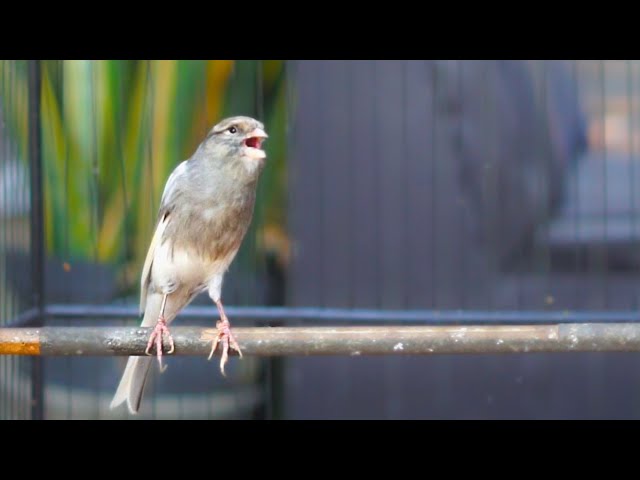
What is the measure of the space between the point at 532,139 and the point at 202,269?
1931mm

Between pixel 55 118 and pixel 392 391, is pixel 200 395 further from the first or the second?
pixel 55 118

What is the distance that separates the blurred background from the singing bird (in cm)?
113

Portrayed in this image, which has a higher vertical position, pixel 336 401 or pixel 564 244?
pixel 564 244

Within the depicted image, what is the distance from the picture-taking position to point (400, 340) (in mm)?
2275

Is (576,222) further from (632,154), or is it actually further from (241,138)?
(241,138)

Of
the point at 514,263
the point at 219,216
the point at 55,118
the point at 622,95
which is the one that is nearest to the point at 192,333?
the point at 219,216

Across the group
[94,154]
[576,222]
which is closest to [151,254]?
[94,154]

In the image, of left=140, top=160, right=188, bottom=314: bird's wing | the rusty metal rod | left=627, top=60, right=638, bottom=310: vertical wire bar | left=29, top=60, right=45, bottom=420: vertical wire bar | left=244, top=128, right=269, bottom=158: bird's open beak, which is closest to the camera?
the rusty metal rod

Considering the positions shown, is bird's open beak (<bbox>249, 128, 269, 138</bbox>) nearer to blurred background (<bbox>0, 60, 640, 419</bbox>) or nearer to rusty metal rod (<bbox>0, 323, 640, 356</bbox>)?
rusty metal rod (<bbox>0, 323, 640, 356</bbox>)

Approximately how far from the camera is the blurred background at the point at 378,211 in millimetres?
4258

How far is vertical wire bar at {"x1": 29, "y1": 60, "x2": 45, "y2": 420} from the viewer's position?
3826mm

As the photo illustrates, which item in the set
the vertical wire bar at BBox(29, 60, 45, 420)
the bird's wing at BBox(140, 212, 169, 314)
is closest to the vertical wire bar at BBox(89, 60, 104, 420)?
the vertical wire bar at BBox(29, 60, 45, 420)

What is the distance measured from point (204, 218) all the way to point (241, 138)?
25 centimetres

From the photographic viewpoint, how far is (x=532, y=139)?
4391 millimetres
